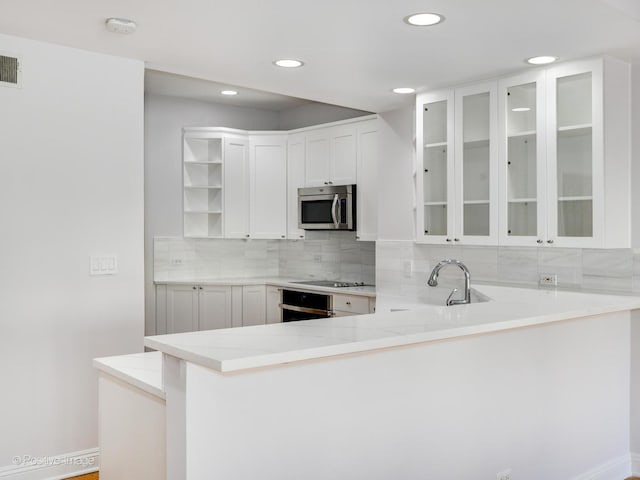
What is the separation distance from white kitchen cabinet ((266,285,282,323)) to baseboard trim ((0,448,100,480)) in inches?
101

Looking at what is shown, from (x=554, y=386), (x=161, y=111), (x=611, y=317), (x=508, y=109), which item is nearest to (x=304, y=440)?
(x=554, y=386)

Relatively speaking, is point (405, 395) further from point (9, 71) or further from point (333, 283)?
point (333, 283)

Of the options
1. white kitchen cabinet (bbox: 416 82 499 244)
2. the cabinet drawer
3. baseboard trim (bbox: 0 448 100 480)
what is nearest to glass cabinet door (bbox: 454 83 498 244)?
white kitchen cabinet (bbox: 416 82 499 244)

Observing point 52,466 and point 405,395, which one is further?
point 52,466

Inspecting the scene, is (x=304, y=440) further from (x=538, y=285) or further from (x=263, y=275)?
(x=263, y=275)

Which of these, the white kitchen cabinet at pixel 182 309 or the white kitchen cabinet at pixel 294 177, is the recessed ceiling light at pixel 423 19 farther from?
the white kitchen cabinet at pixel 182 309

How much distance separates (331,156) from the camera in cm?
560

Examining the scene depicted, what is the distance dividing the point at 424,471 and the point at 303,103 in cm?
470

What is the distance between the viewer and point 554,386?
2.84m

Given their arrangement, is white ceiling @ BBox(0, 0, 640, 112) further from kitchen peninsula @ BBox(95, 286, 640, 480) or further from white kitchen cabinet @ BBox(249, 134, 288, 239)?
white kitchen cabinet @ BBox(249, 134, 288, 239)

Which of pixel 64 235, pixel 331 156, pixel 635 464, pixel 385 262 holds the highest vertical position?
pixel 331 156

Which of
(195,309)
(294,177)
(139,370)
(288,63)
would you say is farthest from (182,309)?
(139,370)

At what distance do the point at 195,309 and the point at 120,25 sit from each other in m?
3.29

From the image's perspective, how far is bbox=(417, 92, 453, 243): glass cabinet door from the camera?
4172mm
